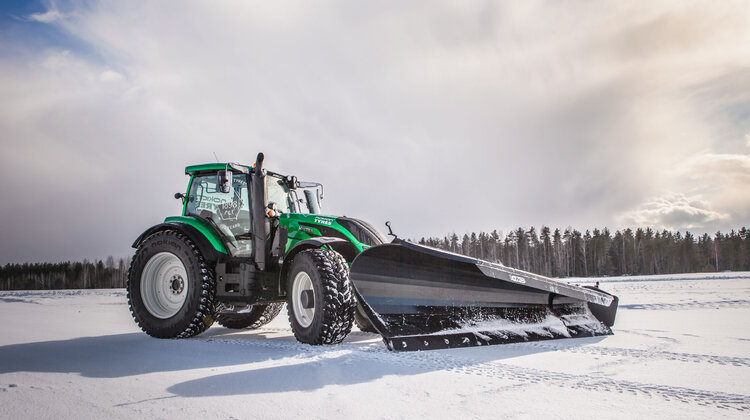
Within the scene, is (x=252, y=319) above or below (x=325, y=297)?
Answer: below

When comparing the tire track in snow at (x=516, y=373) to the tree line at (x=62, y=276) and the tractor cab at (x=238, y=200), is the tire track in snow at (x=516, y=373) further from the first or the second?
the tree line at (x=62, y=276)

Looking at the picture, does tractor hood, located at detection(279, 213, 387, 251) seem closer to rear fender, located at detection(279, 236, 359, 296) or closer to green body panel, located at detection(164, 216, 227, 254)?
rear fender, located at detection(279, 236, 359, 296)

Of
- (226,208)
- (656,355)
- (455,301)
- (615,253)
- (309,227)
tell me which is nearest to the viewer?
(656,355)

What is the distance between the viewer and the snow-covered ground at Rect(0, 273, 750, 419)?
8.57ft

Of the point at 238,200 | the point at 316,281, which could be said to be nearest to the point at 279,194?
the point at 238,200

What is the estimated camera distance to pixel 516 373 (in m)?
3.44

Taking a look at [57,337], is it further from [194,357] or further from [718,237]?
[718,237]

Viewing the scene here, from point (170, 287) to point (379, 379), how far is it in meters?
4.32

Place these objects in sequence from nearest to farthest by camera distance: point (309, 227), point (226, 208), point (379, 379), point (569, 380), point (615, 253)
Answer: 1. point (569, 380)
2. point (379, 379)
3. point (309, 227)
4. point (226, 208)
5. point (615, 253)

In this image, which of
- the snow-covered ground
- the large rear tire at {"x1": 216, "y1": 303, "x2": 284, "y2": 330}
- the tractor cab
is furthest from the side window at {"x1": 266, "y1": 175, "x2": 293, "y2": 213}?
the snow-covered ground

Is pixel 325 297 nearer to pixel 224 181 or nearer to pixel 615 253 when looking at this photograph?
pixel 224 181

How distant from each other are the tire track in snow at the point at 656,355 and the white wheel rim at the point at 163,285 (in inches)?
183

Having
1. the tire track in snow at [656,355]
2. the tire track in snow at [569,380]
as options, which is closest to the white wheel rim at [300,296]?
the tire track in snow at [569,380]

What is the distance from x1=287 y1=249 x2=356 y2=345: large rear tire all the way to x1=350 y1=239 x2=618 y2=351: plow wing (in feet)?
1.07
